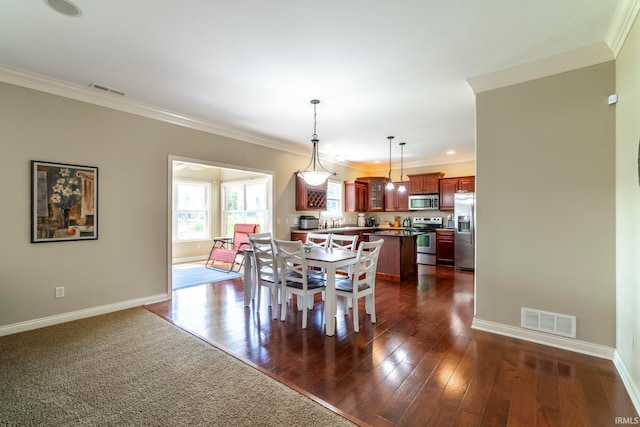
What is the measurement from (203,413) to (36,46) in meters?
3.33

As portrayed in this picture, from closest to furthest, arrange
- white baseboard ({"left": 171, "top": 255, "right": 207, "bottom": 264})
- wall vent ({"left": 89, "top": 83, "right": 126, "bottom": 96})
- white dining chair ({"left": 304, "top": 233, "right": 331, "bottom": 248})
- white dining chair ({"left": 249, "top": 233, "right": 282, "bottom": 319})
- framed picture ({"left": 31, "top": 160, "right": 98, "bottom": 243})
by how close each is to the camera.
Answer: framed picture ({"left": 31, "top": 160, "right": 98, "bottom": 243}) < wall vent ({"left": 89, "top": 83, "right": 126, "bottom": 96}) < white dining chair ({"left": 249, "top": 233, "right": 282, "bottom": 319}) < white dining chair ({"left": 304, "top": 233, "right": 331, "bottom": 248}) < white baseboard ({"left": 171, "top": 255, "right": 207, "bottom": 264})

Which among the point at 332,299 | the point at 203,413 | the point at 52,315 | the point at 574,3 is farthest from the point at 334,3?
the point at 52,315

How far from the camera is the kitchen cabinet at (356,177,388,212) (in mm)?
8414

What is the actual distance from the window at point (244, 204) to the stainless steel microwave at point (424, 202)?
386cm

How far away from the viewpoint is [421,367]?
7.98ft

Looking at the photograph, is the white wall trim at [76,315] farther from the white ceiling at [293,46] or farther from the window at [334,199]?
the window at [334,199]

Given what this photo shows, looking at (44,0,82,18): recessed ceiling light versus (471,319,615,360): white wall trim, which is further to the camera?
(471,319,615,360): white wall trim

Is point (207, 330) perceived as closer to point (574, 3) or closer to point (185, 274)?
point (185, 274)

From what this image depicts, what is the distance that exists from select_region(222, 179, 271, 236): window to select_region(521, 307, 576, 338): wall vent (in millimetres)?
5434

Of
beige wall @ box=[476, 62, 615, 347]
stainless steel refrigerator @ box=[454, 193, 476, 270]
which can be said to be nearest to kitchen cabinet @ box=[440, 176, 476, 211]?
stainless steel refrigerator @ box=[454, 193, 476, 270]

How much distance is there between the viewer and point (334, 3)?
204cm

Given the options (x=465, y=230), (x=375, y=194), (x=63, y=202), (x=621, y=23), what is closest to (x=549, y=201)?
(x=621, y=23)

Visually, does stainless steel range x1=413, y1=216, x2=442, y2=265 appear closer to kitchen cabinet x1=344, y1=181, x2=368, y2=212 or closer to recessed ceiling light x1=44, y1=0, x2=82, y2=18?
kitchen cabinet x1=344, y1=181, x2=368, y2=212

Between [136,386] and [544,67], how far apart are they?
4.43m
